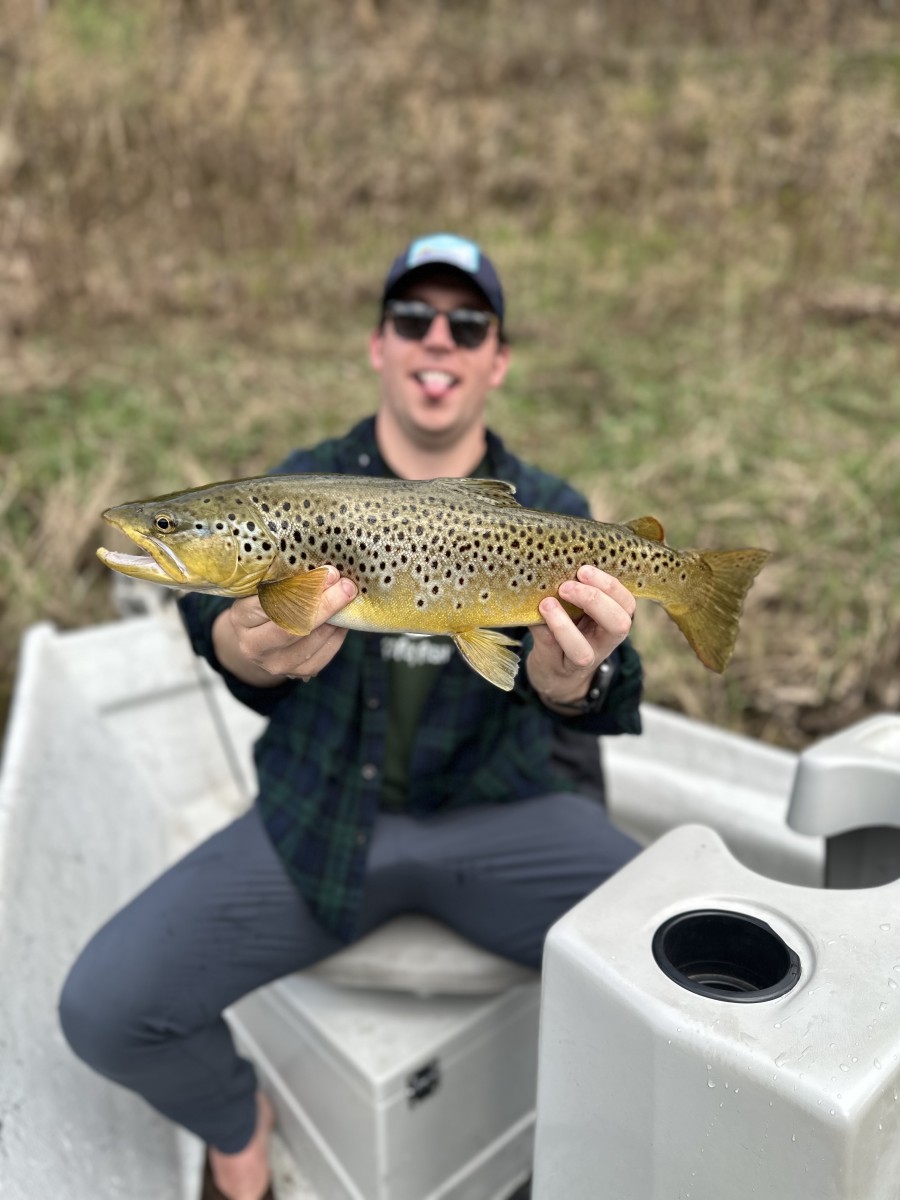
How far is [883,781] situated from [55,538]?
4574 millimetres

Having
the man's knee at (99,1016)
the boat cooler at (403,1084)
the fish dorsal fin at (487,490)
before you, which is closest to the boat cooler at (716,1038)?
the boat cooler at (403,1084)

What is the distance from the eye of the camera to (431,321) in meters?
2.54

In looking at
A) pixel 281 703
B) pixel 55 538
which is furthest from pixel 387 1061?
pixel 55 538

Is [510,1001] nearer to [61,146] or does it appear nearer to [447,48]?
[61,146]

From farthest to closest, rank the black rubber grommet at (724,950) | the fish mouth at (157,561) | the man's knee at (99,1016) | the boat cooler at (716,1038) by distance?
the man's knee at (99,1016)
the fish mouth at (157,561)
the black rubber grommet at (724,950)
the boat cooler at (716,1038)

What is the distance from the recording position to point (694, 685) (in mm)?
4293

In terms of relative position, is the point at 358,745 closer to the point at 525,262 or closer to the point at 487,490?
the point at 487,490

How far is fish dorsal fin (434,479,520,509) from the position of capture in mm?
1929

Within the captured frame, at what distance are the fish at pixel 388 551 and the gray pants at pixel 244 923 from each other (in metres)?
0.80

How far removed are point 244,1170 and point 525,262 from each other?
10637mm

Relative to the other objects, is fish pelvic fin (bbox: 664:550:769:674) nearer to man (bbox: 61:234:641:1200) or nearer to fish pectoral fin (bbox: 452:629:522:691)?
man (bbox: 61:234:641:1200)

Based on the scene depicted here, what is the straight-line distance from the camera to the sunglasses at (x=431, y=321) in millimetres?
2539

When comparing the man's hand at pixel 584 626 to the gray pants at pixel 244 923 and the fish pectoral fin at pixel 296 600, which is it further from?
the gray pants at pixel 244 923

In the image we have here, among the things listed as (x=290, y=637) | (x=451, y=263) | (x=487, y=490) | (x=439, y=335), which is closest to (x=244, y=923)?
(x=290, y=637)
